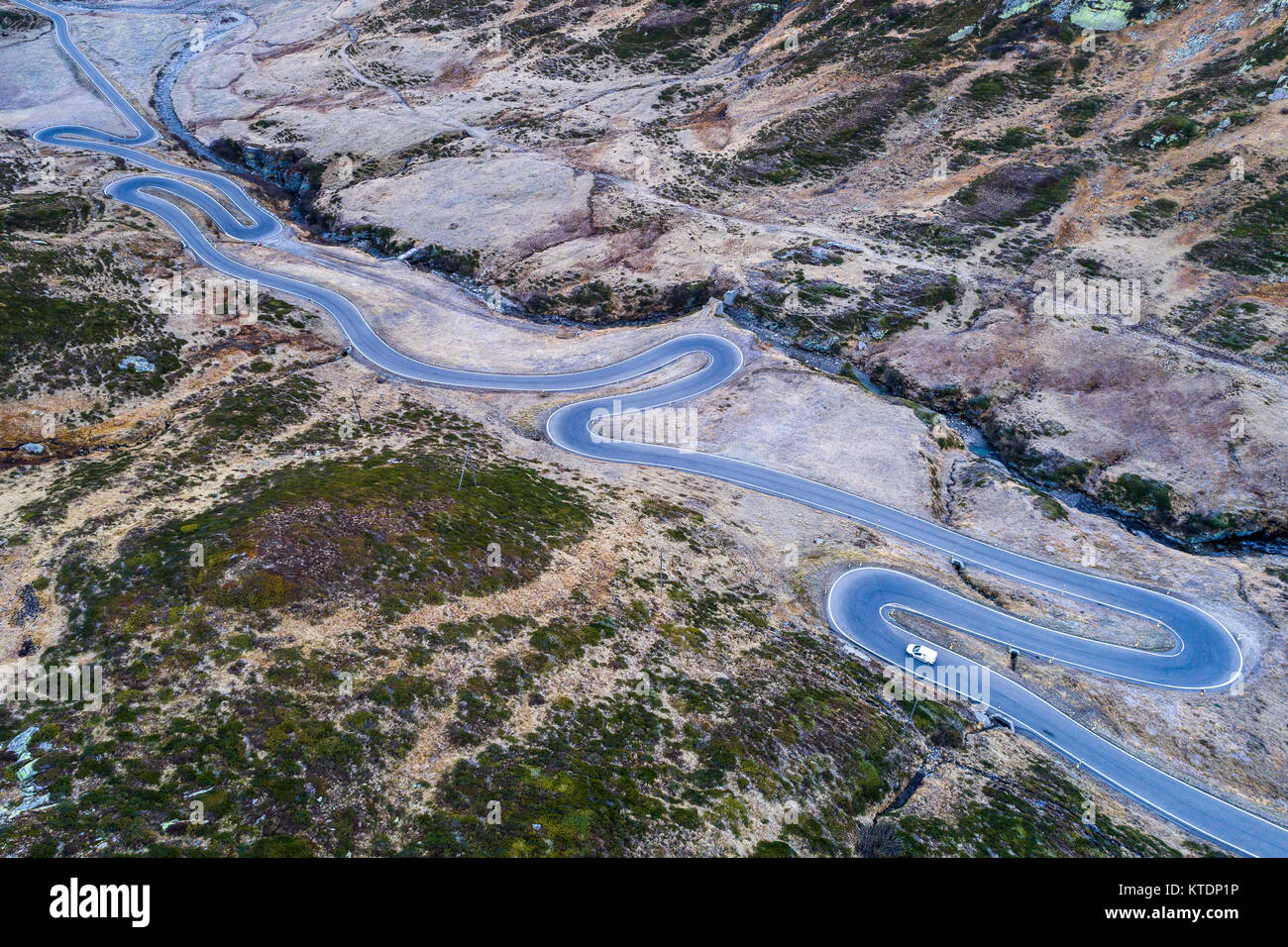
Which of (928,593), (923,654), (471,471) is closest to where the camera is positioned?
(923,654)

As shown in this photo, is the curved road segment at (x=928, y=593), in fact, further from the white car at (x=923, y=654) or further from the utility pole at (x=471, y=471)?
the utility pole at (x=471, y=471)

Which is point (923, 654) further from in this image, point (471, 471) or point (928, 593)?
point (471, 471)

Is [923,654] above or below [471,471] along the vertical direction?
below

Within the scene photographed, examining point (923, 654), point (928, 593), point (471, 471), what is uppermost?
point (471, 471)

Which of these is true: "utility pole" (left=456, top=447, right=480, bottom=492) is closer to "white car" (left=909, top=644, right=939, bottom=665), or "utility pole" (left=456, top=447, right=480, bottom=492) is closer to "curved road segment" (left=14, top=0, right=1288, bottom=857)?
"curved road segment" (left=14, top=0, right=1288, bottom=857)

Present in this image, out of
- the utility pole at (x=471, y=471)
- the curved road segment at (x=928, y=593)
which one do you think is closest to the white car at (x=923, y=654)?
the curved road segment at (x=928, y=593)

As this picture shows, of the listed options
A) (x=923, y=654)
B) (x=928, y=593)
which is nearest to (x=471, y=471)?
(x=923, y=654)

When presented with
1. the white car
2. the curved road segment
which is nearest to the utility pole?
the curved road segment
